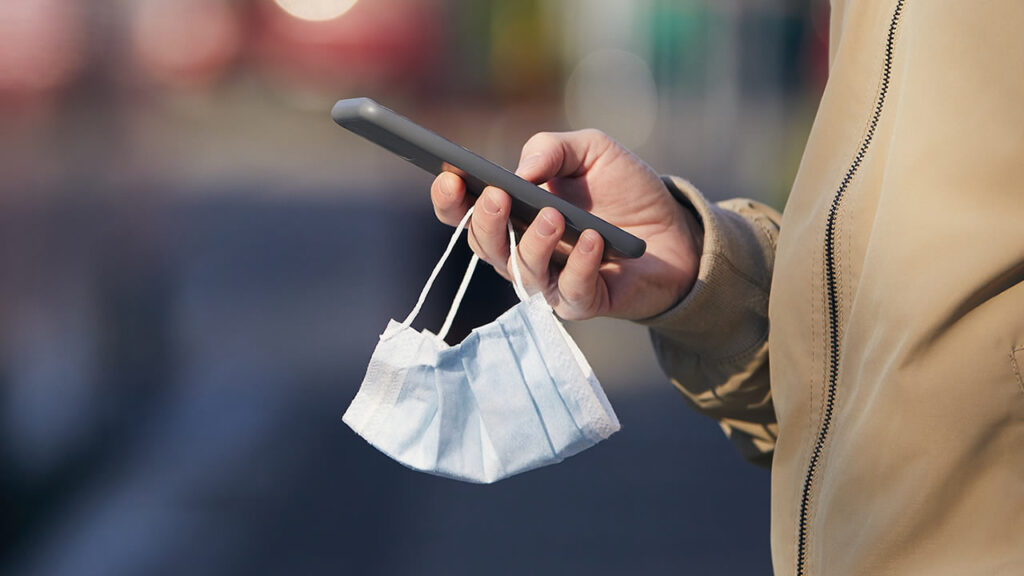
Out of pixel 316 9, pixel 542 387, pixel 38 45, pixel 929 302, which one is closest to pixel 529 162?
pixel 542 387

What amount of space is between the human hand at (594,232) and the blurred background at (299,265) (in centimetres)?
213

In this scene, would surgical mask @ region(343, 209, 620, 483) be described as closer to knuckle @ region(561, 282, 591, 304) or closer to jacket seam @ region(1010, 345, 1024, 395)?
knuckle @ region(561, 282, 591, 304)

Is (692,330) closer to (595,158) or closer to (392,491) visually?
(595,158)

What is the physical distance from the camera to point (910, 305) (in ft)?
3.03

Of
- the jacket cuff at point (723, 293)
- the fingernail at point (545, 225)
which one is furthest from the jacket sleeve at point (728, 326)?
the fingernail at point (545, 225)

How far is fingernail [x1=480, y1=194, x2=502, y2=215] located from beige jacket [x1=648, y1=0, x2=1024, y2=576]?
1.12 ft

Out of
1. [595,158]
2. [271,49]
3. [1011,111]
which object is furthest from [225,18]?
[1011,111]

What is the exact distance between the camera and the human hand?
3.84ft

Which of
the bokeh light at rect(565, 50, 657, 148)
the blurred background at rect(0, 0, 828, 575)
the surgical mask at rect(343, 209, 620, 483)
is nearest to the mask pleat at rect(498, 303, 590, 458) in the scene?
the surgical mask at rect(343, 209, 620, 483)

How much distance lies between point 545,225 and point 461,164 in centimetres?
12

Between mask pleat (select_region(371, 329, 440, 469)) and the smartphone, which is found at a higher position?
the smartphone

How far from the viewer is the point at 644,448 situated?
4.55 meters

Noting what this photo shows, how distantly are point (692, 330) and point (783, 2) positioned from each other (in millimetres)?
6844

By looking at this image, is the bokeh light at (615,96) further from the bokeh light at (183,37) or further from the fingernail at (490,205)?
the fingernail at (490,205)
